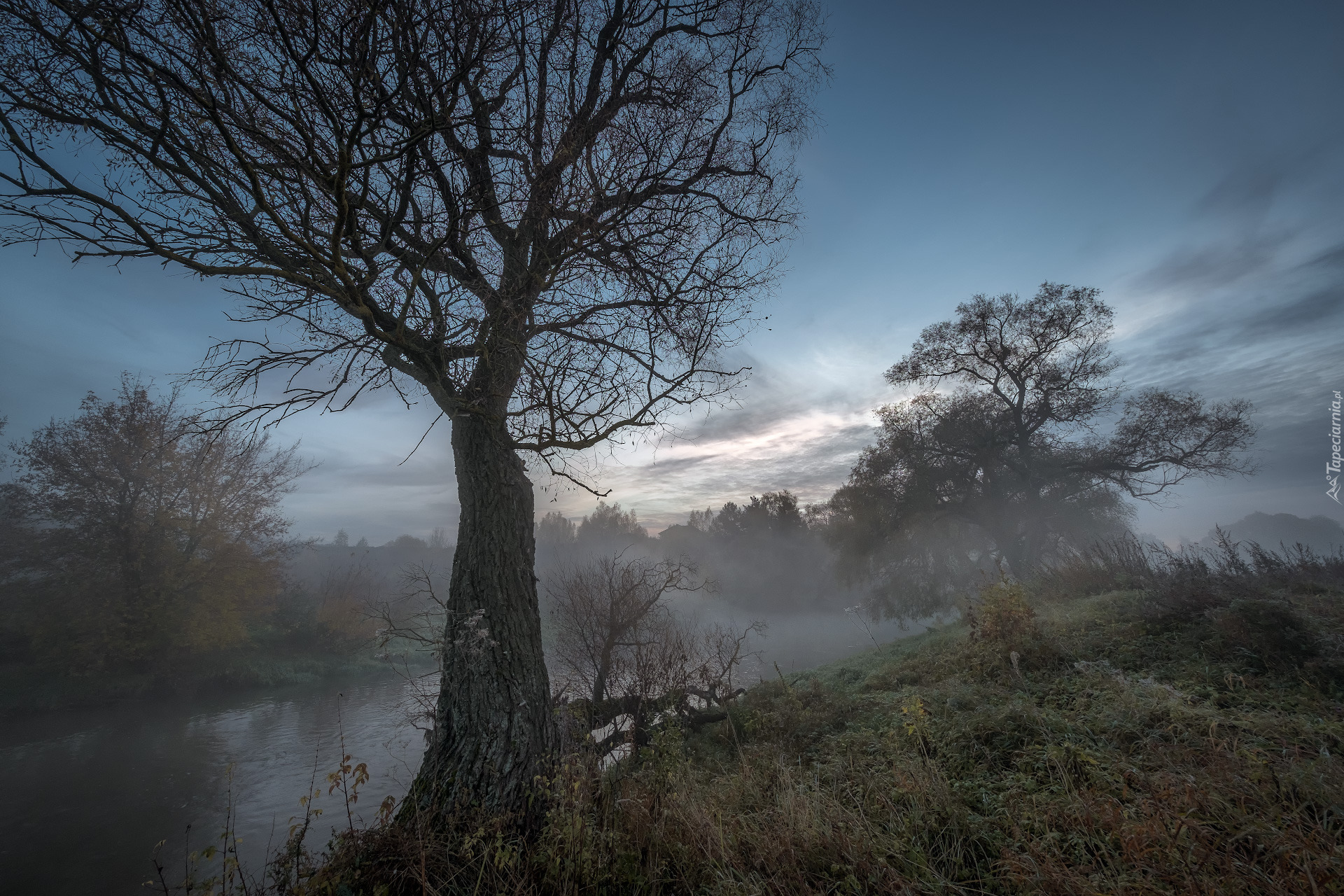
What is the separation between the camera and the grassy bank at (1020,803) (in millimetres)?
2375

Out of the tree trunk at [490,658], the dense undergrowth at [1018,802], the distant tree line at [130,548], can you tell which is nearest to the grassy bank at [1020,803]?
the dense undergrowth at [1018,802]

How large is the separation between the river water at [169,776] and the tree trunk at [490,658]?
2285mm

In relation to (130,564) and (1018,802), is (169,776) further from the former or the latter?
(1018,802)

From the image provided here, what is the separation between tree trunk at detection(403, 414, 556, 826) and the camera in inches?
156

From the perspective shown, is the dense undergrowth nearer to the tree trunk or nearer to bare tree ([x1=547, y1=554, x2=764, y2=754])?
the tree trunk

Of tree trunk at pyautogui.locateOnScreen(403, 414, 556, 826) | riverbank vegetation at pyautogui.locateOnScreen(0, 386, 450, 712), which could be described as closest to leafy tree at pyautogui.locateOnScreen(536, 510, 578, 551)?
riverbank vegetation at pyautogui.locateOnScreen(0, 386, 450, 712)

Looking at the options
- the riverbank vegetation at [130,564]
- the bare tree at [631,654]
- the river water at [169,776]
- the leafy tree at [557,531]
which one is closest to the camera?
the river water at [169,776]

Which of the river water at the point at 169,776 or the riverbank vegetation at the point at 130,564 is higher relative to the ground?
the riverbank vegetation at the point at 130,564

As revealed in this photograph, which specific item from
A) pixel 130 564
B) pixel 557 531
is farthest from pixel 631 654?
pixel 557 531

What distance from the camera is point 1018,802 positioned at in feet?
10.2

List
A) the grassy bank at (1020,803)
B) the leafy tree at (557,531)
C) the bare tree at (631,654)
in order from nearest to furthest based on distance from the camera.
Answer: the grassy bank at (1020,803) < the bare tree at (631,654) < the leafy tree at (557,531)

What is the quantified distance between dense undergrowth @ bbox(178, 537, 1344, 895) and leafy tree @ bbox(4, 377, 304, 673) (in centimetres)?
1699

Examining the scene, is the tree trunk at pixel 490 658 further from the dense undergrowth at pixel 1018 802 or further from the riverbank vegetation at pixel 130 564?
the riverbank vegetation at pixel 130 564

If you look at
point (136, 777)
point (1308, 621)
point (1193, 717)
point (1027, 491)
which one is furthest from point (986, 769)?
point (136, 777)
